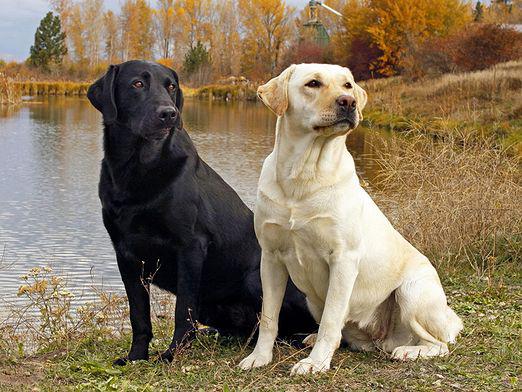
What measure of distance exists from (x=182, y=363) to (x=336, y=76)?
1.82 meters

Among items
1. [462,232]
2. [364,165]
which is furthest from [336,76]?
[364,165]

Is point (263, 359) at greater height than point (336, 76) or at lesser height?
lesser

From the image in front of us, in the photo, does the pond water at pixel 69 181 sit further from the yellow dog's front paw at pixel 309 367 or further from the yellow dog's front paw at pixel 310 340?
the yellow dog's front paw at pixel 309 367

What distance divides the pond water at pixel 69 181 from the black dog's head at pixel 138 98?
2.60 metres

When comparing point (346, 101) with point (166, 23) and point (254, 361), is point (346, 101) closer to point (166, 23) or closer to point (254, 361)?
point (254, 361)

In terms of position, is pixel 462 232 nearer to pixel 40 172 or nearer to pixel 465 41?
pixel 40 172

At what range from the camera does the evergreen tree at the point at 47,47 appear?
72438mm

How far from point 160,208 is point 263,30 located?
8295cm

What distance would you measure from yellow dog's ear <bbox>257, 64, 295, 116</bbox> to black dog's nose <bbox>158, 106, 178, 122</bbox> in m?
0.52

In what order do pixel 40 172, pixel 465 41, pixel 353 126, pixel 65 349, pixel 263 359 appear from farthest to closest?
pixel 465 41 < pixel 40 172 < pixel 65 349 < pixel 263 359 < pixel 353 126

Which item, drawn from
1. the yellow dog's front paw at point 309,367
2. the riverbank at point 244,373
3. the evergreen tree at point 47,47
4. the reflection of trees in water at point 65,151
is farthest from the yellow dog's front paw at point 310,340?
the evergreen tree at point 47,47

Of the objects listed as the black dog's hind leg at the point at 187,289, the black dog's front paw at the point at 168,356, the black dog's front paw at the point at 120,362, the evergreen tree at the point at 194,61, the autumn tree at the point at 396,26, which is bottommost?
the black dog's front paw at the point at 120,362

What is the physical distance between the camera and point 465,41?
38281 millimetres

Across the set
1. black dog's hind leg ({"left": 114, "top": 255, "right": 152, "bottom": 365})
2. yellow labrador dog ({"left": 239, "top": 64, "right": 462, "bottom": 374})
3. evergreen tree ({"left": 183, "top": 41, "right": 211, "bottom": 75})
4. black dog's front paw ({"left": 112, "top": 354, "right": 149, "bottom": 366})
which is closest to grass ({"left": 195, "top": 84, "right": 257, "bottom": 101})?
evergreen tree ({"left": 183, "top": 41, "right": 211, "bottom": 75})
